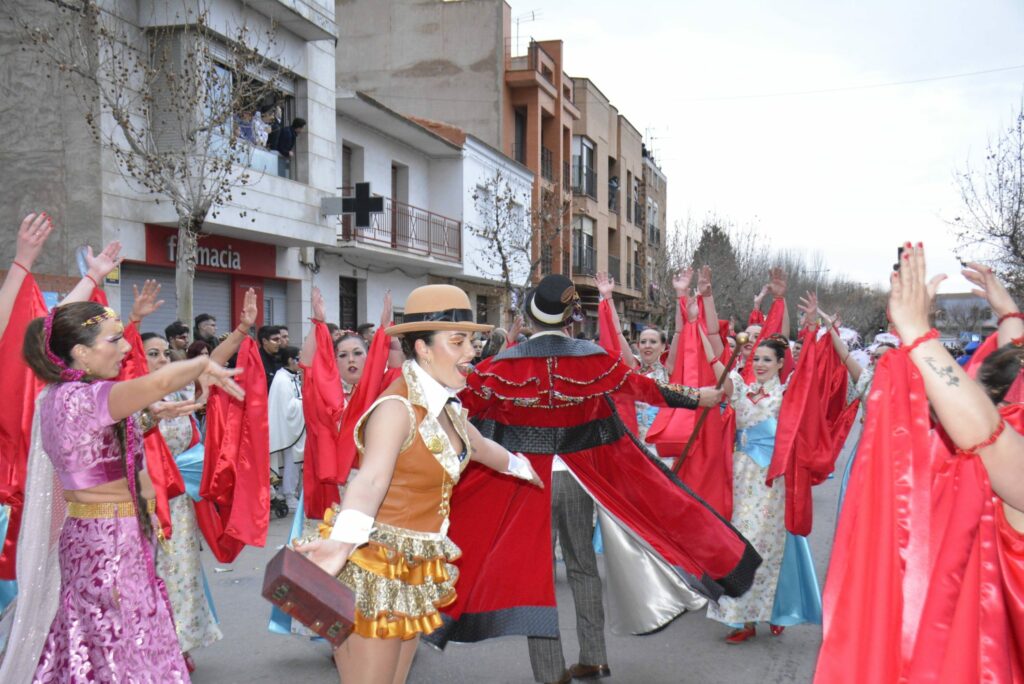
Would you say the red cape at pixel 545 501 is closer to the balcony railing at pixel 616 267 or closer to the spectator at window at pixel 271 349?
the spectator at window at pixel 271 349

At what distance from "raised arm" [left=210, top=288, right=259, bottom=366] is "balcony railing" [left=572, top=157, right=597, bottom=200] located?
104 ft

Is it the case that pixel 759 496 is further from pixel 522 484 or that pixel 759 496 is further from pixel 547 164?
pixel 547 164

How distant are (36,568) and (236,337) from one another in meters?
1.74

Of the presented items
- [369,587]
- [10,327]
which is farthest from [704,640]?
[10,327]

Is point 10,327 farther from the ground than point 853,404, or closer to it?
farther from the ground

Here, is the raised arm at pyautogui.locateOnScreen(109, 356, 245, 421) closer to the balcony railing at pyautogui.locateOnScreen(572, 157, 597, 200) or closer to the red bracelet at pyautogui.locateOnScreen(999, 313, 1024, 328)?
the red bracelet at pyautogui.locateOnScreen(999, 313, 1024, 328)

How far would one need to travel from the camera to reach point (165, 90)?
1404cm

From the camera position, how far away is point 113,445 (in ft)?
12.2

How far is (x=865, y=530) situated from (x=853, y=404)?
418 cm

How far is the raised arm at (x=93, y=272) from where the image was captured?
4270mm

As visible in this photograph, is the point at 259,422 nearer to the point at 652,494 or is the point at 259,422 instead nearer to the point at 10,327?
the point at 10,327

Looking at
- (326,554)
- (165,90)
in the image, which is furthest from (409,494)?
(165,90)

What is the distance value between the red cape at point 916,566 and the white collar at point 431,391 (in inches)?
55.2

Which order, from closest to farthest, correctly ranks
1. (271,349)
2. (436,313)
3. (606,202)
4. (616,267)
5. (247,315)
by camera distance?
(436,313)
(247,315)
(271,349)
(606,202)
(616,267)
